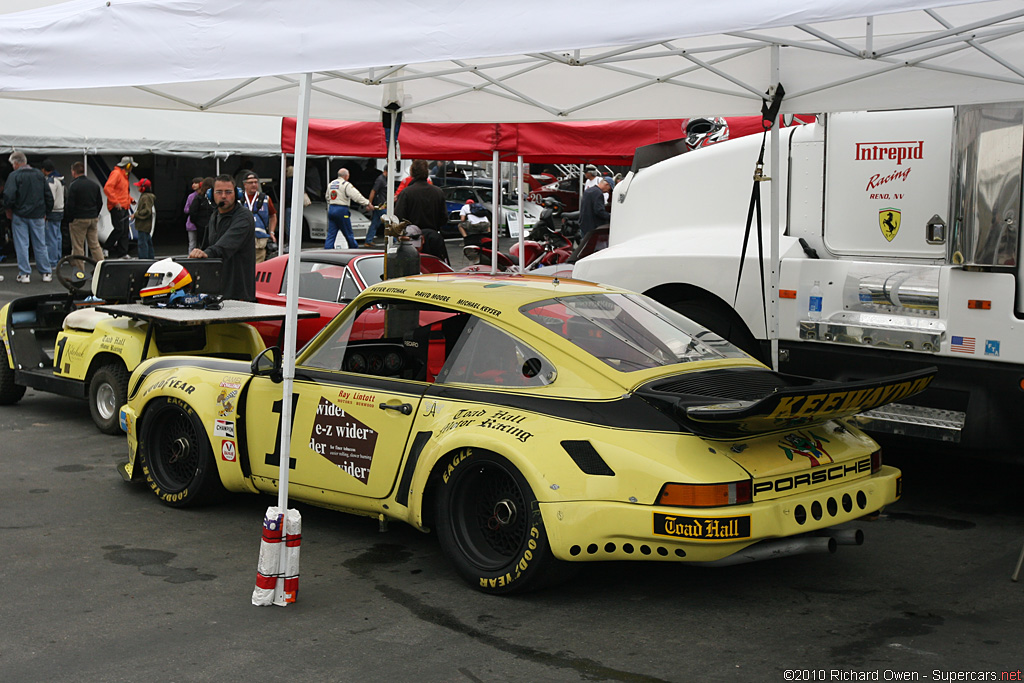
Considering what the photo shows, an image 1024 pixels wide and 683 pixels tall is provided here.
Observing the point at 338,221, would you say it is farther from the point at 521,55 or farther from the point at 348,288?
the point at 521,55

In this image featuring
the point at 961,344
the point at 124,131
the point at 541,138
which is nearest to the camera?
the point at 961,344

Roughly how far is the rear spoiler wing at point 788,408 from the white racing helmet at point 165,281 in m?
5.37

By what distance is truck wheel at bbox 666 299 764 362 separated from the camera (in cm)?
766

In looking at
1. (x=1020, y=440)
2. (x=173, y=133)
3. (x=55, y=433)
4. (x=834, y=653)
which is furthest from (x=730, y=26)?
(x=173, y=133)

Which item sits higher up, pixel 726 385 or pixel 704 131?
pixel 704 131

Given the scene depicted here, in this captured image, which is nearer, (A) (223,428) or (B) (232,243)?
(A) (223,428)

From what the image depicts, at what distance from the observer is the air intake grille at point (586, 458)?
14.8 feet

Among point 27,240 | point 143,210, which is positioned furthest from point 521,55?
point 143,210

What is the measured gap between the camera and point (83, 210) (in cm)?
Result: 1991

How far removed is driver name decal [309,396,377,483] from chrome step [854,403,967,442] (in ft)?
10.2

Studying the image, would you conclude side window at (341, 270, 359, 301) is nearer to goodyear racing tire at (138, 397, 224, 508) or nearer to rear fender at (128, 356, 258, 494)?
rear fender at (128, 356, 258, 494)

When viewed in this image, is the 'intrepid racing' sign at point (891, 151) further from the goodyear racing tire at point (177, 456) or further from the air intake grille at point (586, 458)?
the goodyear racing tire at point (177, 456)

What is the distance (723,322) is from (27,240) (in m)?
16.0

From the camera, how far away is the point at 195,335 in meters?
8.58
